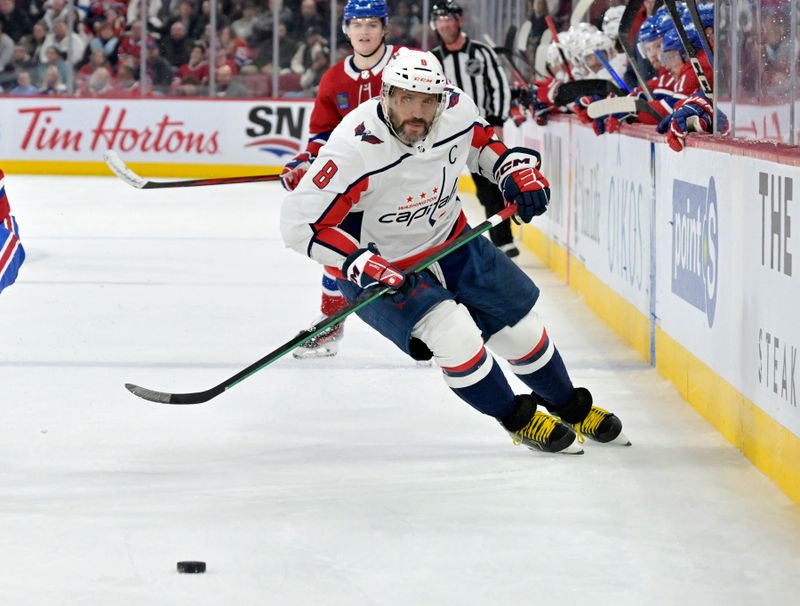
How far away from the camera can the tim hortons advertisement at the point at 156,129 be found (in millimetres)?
13938

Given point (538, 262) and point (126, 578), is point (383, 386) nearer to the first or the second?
point (126, 578)

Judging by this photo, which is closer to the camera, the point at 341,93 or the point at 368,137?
the point at 368,137

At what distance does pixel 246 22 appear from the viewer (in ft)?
48.1

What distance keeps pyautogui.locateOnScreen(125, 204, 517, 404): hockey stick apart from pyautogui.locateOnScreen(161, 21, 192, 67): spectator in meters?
11.0

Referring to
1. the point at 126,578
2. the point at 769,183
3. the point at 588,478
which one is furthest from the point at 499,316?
the point at 126,578

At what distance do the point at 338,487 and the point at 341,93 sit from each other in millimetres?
2053

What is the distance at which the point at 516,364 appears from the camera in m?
3.83

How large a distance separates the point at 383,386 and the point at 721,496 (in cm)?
160

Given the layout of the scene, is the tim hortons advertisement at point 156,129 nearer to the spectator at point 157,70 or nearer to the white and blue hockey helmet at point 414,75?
the spectator at point 157,70

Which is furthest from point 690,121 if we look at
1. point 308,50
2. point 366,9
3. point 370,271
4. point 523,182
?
point 308,50

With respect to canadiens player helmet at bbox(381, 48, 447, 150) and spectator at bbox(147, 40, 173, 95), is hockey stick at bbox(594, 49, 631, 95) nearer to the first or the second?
canadiens player helmet at bbox(381, 48, 447, 150)

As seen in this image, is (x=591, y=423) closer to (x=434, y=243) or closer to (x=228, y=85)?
(x=434, y=243)

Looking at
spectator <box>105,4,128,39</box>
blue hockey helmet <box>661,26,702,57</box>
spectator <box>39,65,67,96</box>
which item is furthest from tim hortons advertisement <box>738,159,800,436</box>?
spectator <box>105,4,128,39</box>

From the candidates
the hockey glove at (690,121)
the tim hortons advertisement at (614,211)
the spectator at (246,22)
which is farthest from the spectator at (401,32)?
the hockey glove at (690,121)
